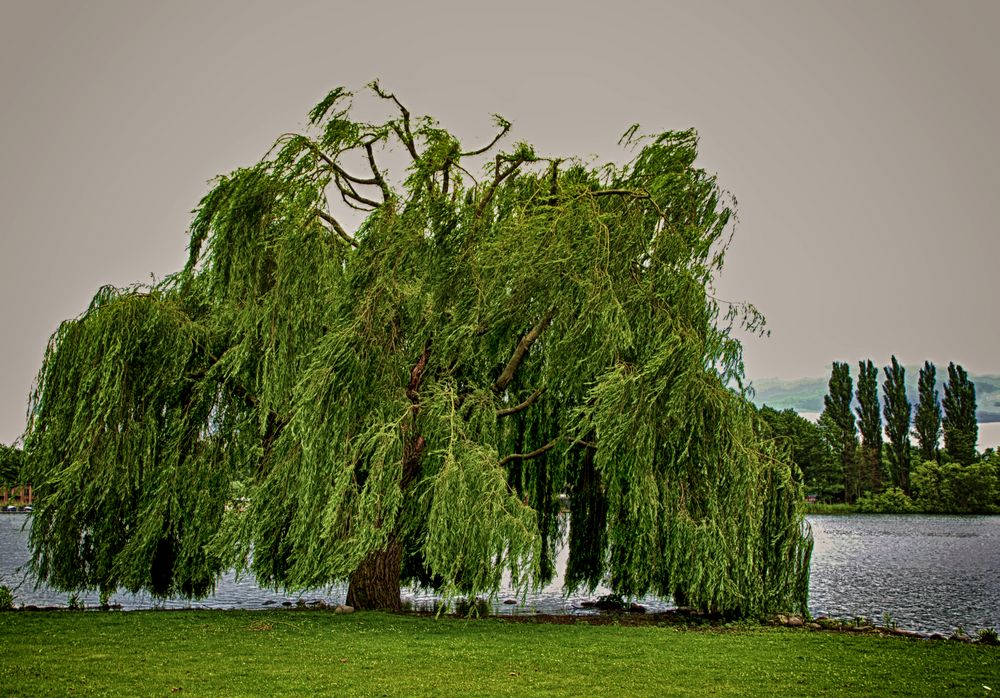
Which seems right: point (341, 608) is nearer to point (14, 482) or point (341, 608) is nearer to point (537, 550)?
point (537, 550)

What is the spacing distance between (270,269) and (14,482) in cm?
489

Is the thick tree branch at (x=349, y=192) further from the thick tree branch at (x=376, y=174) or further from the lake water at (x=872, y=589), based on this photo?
the lake water at (x=872, y=589)

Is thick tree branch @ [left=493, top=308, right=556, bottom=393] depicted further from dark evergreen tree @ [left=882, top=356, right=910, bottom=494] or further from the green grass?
dark evergreen tree @ [left=882, top=356, right=910, bottom=494]

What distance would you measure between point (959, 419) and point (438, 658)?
69.5 metres

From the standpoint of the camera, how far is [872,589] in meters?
20.7

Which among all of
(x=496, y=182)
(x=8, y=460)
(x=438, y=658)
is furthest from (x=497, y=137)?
(x=8, y=460)

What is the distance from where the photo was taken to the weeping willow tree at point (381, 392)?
1041 centimetres

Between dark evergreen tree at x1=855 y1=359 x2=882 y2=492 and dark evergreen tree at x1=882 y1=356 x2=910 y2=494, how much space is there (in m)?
0.94

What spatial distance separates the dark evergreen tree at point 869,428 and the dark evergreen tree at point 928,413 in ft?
12.0

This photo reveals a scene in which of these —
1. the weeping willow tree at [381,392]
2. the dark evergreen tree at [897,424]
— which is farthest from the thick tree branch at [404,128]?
the dark evergreen tree at [897,424]

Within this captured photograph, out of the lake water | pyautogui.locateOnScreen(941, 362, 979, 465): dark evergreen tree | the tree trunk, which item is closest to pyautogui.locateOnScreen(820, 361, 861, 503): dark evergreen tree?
pyautogui.locateOnScreen(941, 362, 979, 465): dark evergreen tree

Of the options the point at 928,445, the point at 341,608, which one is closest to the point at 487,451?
the point at 341,608

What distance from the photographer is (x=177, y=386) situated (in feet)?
38.5

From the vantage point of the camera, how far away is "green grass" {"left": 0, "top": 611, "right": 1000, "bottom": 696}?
7.05m
